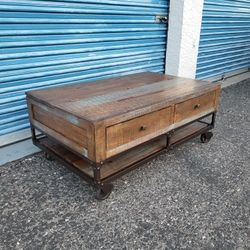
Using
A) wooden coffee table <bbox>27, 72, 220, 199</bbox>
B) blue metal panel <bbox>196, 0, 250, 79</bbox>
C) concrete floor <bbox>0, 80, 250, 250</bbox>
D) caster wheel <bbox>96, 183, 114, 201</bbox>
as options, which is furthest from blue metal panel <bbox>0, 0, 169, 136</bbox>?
blue metal panel <bbox>196, 0, 250, 79</bbox>

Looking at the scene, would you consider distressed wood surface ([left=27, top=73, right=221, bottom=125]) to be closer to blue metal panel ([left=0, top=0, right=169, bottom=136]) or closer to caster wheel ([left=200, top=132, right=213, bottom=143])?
blue metal panel ([left=0, top=0, right=169, bottom=136])

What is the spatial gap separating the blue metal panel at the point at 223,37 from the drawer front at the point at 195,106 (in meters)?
2.23

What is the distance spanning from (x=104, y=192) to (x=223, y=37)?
4363mm

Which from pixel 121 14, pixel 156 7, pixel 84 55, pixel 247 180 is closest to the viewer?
pixel 247 180

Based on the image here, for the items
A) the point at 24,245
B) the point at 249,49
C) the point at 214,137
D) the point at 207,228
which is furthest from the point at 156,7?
the point at 249,49

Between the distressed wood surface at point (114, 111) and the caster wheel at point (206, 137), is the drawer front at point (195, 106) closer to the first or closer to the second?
the distressed wood surface at point (114, 111)

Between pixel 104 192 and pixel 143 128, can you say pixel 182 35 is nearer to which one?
pixel 143 128

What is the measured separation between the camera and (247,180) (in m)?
2.32

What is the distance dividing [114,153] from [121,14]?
1.95 meters

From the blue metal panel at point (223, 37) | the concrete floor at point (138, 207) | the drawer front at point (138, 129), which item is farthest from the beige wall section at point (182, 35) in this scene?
the drawer front at point (138, 129)

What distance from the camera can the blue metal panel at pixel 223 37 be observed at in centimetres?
461

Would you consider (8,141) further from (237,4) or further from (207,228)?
(237,4)

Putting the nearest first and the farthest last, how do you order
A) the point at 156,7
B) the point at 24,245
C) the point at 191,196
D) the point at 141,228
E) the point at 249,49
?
the point at 24,245 < the point at 141,228 < the point at 191,196 < the point at 156,7 < the point at 249,49

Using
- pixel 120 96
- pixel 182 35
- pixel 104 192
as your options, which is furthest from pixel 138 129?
pixel 182 35
